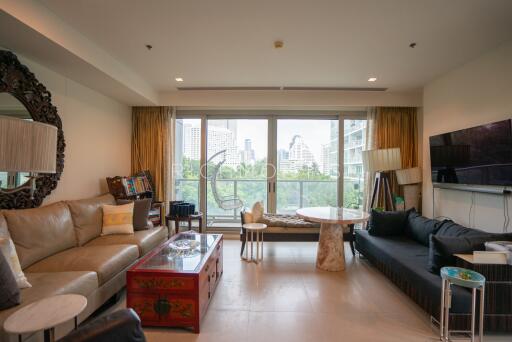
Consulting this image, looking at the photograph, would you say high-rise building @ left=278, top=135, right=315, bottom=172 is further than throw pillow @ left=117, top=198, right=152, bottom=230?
Yes

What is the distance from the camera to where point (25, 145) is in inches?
52.8

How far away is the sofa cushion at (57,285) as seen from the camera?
1769 millimetres

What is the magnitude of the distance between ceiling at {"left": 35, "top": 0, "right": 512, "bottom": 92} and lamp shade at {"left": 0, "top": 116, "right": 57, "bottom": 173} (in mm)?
1454

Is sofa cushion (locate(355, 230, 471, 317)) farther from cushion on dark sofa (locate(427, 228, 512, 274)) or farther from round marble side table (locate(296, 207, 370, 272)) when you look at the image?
round marble side table (locate(296, 207, 370, 272))

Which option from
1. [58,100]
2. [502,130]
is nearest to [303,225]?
[502,130]

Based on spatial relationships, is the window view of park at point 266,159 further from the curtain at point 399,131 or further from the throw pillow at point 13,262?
the throw pillow at point 13,262

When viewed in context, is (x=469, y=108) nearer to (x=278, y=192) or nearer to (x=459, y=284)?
(x=459, y=284)

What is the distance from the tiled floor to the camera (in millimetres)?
2090

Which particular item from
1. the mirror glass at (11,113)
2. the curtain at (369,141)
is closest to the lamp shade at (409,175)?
the curtain at (369,141)

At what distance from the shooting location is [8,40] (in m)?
2.34

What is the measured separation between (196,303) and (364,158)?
3.51 metres

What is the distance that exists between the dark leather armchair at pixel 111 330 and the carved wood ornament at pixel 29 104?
203cm

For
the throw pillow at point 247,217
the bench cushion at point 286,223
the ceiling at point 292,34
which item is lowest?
the bench cushion at point 286,223

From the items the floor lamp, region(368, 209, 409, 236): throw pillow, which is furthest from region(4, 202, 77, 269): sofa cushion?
the floor lamp
